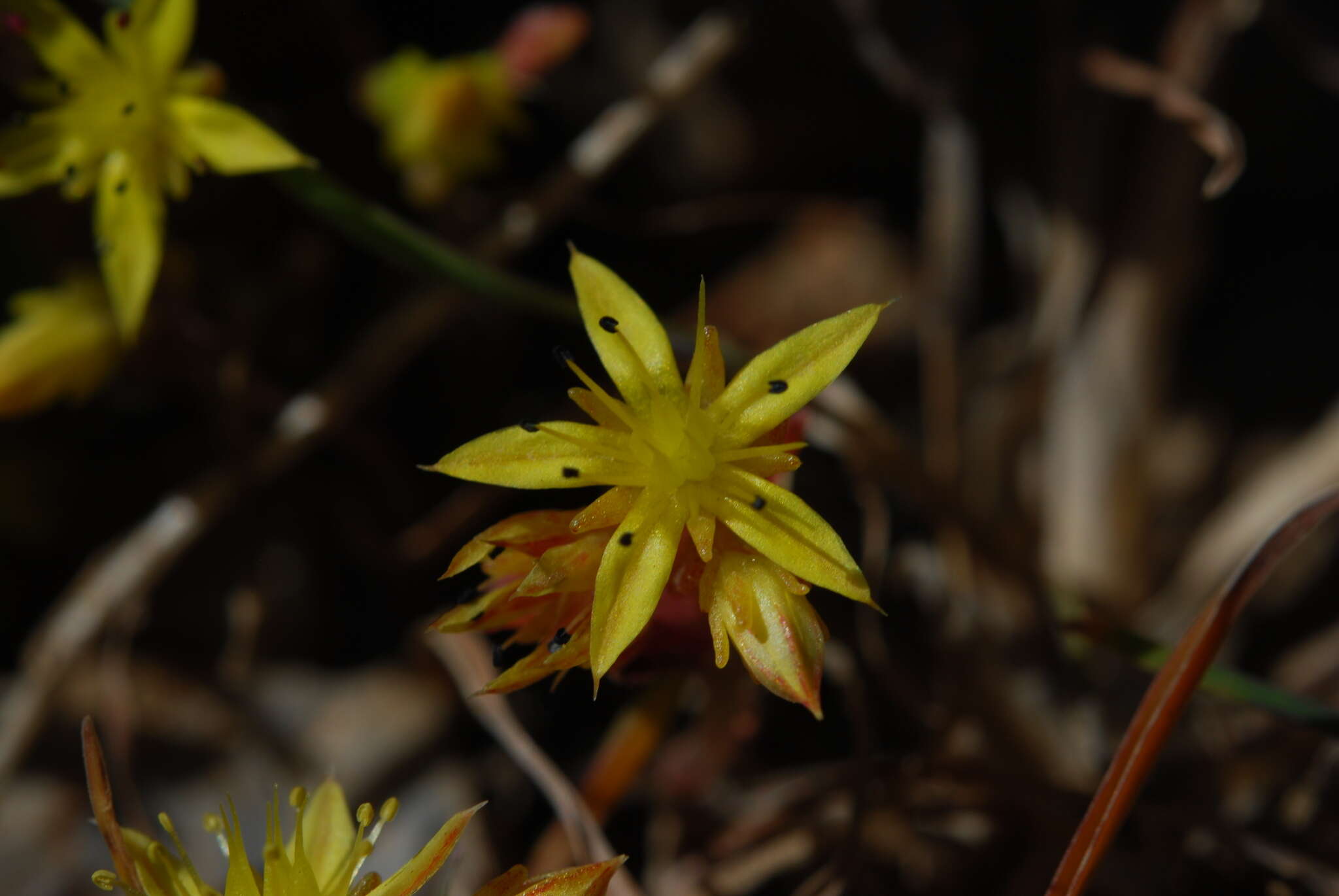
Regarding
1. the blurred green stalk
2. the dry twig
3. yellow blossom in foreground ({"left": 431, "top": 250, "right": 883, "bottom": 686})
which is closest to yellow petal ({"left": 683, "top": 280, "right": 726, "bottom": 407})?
yellow blossom in foreground ({"left": 431, "top": 250, "right": 883, "bottom": 686})

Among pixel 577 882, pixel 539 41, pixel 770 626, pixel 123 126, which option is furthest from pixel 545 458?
pixel 539 41

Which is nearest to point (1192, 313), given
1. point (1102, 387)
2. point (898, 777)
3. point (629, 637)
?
point (1102, 387)

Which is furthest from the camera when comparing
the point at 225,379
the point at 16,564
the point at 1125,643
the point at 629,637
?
the point at 16,564

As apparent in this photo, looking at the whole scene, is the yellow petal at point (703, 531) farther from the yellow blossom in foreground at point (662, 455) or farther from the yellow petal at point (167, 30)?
the yellow petal at point (167, 30)

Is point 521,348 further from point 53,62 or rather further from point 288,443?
point 53,62

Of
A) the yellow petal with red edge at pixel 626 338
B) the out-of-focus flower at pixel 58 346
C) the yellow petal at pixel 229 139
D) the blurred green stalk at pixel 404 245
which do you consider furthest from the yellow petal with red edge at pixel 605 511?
the out-of-focus flower at pixel 58 346

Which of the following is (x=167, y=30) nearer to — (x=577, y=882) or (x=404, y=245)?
(x=404, y=245)
